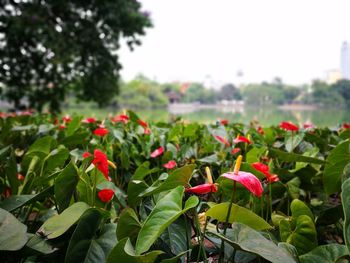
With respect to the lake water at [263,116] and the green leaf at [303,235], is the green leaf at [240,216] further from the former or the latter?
the lake water at [263,116]

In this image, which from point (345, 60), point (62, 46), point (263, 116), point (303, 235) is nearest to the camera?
point (303, 235)

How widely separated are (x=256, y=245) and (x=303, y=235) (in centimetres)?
14

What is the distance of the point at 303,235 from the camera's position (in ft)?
1.63

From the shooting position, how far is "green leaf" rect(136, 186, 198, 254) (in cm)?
37

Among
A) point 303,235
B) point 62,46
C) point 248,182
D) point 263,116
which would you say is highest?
point 62,46

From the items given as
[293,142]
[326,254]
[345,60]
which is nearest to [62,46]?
[293,142]

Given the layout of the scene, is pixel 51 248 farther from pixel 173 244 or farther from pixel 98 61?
pixel 98 61

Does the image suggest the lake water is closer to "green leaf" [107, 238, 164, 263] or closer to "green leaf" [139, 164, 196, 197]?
"green leaf" [139, 164, 196, 197]

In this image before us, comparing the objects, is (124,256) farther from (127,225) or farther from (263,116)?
(263,116)

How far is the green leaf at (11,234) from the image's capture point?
37 cm

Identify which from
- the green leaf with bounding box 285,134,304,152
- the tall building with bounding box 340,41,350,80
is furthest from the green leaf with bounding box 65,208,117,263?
the tall building with bounding box 340,41,350,80

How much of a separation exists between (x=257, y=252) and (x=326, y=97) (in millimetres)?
23463

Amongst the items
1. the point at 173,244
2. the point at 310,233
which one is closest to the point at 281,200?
the point at 310,233

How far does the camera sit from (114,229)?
0.48m
